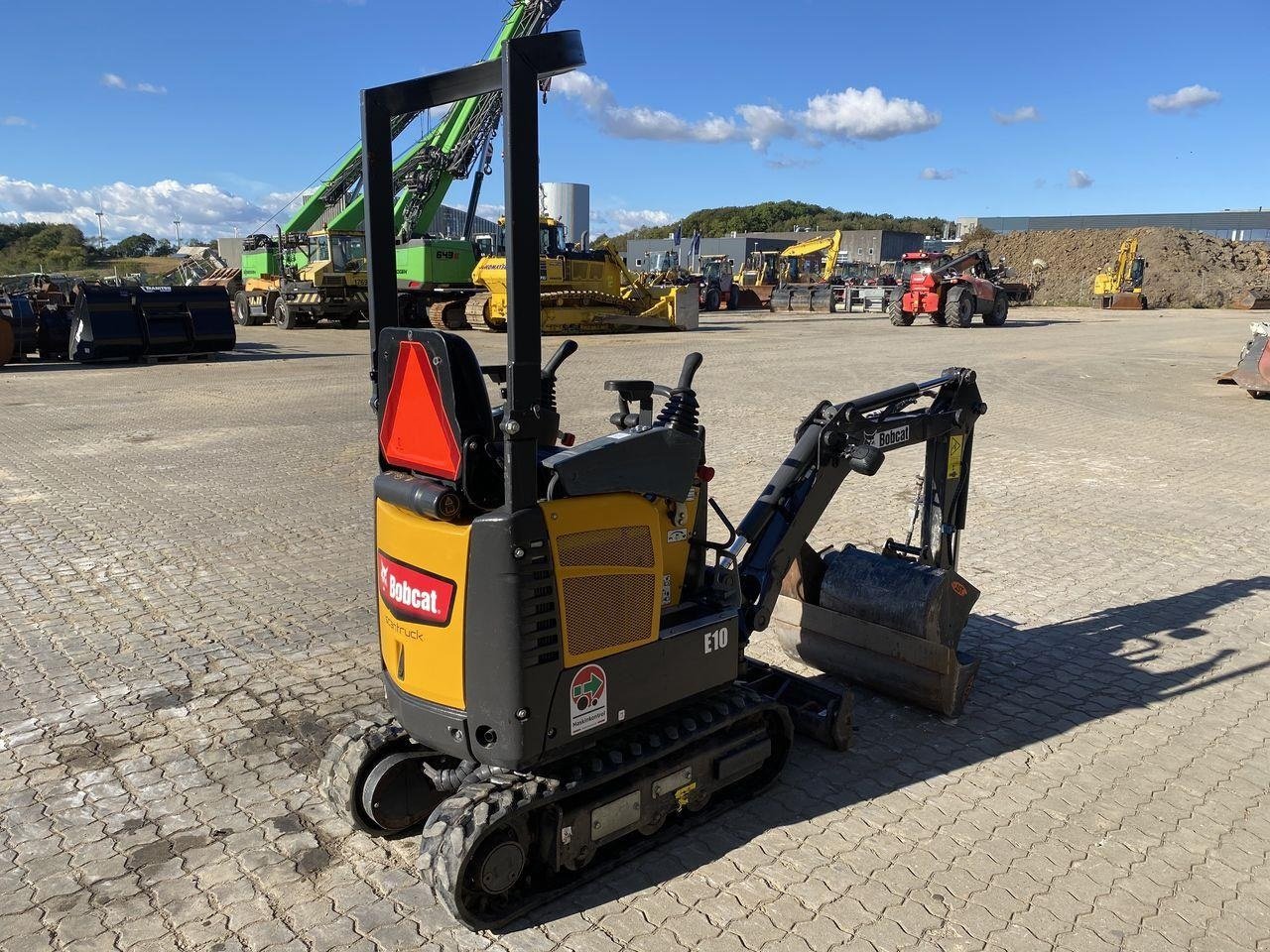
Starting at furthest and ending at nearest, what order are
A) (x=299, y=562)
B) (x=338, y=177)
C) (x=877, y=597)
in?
(x=338, y=177)
(x=299, y=562)
(x=877, y=597)

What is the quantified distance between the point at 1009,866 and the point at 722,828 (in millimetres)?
992

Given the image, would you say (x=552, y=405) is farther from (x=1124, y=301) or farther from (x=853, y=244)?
(x=853, y=244)

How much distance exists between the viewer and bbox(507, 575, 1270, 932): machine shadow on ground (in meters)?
3.38

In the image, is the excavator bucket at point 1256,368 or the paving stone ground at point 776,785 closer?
the paving stone ground at point 776,785

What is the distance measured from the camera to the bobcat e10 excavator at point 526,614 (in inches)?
107

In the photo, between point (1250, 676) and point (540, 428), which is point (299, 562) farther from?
point (1250, 676)

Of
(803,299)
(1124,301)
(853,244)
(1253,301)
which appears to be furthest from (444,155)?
(853,244)

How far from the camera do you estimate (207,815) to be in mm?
3541

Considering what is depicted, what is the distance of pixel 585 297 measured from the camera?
26766mm

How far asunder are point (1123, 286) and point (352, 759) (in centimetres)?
4982

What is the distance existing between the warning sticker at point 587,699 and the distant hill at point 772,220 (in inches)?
4010

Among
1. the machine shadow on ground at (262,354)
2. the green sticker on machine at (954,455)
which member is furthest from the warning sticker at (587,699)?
the machine shadow on ground at (262,354)

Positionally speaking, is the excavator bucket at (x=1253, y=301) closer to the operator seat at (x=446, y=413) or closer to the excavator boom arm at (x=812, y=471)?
the excavator boom arm at (x=812, y=471)

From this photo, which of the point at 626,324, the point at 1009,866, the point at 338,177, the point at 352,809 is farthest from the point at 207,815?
the point at 338,177
